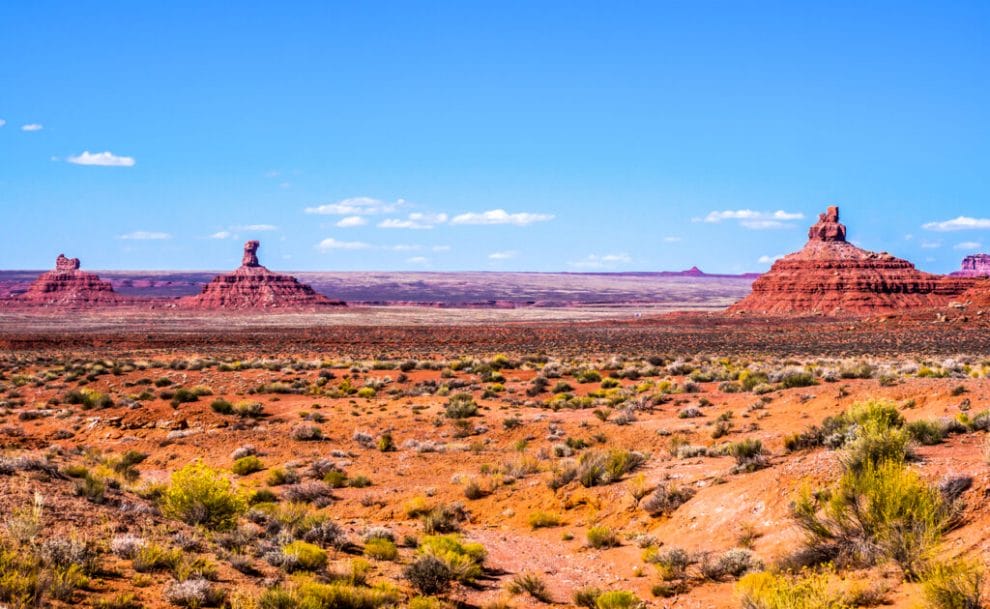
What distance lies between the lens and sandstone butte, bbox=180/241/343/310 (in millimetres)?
143500

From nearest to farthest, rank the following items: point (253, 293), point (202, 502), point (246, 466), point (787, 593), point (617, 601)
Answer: point (787, 593)
point (617, 601)
point (202, 502)
point (246, 466)
point (253, 293)

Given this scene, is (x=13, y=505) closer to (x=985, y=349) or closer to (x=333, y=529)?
(x=333, y=529)

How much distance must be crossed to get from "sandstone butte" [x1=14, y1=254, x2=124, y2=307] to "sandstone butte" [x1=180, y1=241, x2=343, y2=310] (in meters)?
18.1

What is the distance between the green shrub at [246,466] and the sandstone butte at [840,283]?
291 ft

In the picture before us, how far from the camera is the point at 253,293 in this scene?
485 feet

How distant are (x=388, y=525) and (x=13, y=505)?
556cm

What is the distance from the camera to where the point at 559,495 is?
13.7m

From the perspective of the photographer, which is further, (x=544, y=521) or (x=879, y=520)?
(x=544, y=521)

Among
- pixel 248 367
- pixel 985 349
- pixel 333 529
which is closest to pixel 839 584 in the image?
pixel 333 529

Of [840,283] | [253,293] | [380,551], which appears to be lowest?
[380,551]

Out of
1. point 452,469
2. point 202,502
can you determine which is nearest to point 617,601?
point 202,502

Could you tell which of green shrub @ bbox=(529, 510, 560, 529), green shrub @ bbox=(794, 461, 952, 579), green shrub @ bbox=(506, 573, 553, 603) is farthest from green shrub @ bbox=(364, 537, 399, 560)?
green shrub @ bbox=(794, 461, 952, 579)

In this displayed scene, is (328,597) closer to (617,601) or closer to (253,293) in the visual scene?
(617,601)

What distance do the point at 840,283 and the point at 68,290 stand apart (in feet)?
460
